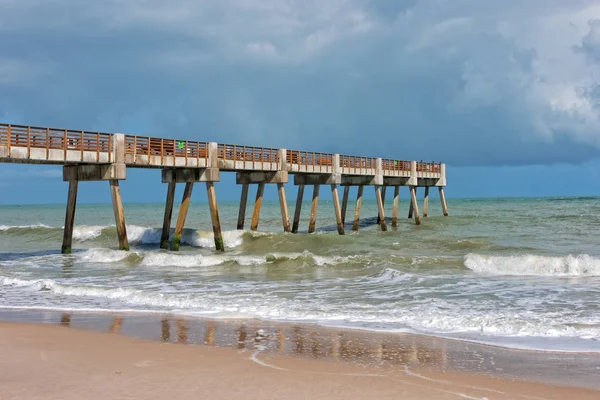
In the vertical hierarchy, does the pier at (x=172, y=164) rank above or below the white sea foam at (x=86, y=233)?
above

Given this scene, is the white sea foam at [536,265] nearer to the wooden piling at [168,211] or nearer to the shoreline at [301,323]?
the shoreline at [301,323]

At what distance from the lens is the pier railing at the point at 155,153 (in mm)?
18422

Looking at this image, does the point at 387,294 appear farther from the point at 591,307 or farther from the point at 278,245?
the point at 278,245

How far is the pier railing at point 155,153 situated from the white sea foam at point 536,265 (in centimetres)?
1162

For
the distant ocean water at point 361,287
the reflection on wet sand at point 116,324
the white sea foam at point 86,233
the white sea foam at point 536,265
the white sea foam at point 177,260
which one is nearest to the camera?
the reflection on wet sand at point 116,324

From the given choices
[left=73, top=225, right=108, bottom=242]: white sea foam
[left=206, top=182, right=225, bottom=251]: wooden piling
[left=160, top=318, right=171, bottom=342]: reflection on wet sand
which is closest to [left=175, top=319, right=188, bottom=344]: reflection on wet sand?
[left=160, top=318, right=171, bottom=342]: reflection on wet sand

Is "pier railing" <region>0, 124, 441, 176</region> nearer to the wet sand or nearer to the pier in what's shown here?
the pier

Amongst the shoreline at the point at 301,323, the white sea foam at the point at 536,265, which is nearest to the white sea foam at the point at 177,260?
the white sea foam at the point at 536,265

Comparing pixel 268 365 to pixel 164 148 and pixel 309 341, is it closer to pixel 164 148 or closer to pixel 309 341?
pixel 309 341

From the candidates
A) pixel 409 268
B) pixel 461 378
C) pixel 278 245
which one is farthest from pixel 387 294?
pixel 278 245

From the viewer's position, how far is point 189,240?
103 feet

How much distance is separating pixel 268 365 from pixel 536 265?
14399 mm

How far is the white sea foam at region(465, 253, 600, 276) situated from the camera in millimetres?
17844

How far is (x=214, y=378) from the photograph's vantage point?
6480mm
